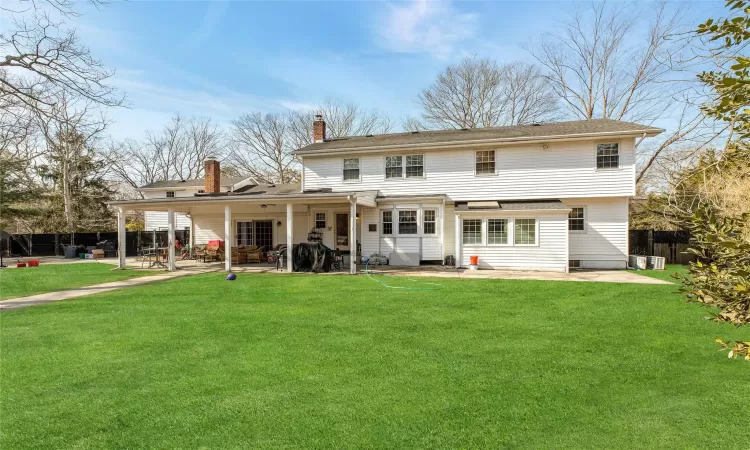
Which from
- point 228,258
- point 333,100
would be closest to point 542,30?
point 333,100

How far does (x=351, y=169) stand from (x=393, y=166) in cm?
208

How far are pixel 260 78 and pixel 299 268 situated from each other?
37.8 feet

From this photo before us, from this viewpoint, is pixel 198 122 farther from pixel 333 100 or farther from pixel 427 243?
pixel 427 243

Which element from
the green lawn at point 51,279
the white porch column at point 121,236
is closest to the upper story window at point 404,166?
the green lawn at point 51,279

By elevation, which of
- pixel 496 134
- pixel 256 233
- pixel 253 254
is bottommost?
pixel 253 254

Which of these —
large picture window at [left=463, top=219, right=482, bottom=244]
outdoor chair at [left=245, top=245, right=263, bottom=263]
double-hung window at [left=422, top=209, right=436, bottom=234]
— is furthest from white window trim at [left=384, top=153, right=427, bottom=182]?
outdoor chair at [left=245, top=245, right=263, bottom=263]

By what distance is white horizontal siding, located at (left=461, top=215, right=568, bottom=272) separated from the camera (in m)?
14.6

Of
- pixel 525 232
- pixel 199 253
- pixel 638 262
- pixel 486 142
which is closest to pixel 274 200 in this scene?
pixel 199 253

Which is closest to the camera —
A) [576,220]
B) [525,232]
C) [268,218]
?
[525,232]

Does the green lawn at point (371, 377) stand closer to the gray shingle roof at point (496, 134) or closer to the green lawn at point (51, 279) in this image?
the green lawn at point (51, 279)

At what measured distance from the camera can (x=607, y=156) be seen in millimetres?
15375

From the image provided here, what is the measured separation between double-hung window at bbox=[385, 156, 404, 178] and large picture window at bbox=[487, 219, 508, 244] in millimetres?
4747

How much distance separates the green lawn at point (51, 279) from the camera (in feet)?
37.0

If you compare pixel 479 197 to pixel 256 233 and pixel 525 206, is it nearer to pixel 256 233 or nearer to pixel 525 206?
pixel 525 206
